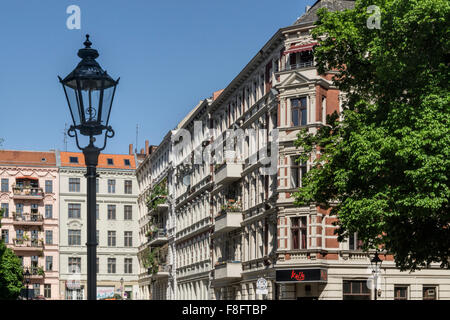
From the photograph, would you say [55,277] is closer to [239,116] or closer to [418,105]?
[239,116]

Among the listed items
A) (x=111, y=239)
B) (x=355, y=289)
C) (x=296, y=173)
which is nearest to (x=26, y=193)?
(x=111, y=239)

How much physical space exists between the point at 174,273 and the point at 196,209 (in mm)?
11881

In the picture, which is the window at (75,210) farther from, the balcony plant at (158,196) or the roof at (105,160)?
the balcony plant at (158,196)

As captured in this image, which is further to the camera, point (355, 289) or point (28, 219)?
point (28, 219)

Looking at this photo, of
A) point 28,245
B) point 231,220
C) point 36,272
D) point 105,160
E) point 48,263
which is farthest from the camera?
point 105,160

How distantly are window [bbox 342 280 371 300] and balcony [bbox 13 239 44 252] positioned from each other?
60.4 m

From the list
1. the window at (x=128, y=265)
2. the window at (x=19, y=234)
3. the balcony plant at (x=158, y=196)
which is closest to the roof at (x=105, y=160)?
the window at (x=19, y=234)

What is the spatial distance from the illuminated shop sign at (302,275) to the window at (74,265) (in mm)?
58937

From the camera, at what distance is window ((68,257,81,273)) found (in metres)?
99.4

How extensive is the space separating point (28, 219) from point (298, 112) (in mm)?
60595

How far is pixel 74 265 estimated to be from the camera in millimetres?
99875

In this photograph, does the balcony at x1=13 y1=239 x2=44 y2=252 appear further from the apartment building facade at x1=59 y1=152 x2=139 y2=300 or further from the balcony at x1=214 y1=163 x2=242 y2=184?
the balcony at x1=214 y1=163 x2=242 y2=184

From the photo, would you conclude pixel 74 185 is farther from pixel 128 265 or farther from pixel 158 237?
pixel 158 237

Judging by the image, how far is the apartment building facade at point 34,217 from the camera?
97.1 m
